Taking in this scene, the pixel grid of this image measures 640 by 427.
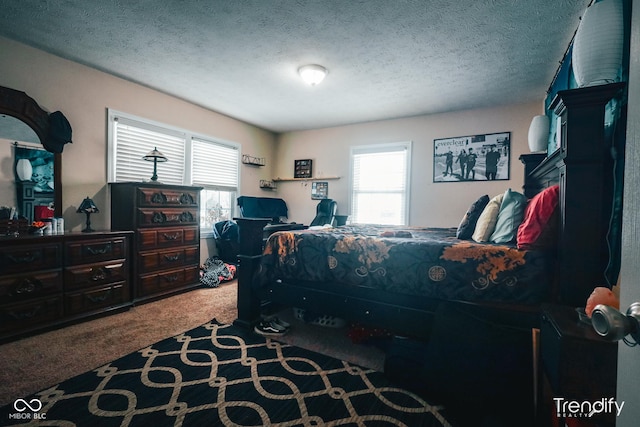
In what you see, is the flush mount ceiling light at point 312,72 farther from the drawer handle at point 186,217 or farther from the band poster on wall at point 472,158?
the band poster on wall at point 472,158

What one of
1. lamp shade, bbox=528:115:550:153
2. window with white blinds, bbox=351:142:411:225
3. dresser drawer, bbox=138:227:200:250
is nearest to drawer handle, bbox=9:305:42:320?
dresser drawer, bbox=138:227:200:250

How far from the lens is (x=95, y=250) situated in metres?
2.71

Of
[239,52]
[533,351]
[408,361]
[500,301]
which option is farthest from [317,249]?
[239,52]

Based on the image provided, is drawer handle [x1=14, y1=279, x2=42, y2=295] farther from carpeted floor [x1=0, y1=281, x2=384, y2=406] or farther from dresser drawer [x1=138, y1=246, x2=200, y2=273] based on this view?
dresser drawer [x1=138, y1=246, x2=200, y2=273]

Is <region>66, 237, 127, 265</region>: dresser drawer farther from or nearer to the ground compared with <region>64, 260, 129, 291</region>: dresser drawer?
farther from the ground

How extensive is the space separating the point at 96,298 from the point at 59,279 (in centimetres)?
35

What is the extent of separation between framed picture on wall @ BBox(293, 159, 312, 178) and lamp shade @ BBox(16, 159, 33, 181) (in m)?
3.69

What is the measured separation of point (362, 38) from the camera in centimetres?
254

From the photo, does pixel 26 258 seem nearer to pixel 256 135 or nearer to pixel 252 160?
pixel 252 160

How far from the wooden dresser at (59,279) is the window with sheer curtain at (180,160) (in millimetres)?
1086

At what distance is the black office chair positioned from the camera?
482cm

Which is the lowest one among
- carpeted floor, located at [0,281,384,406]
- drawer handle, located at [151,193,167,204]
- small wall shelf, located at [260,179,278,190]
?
carpeted floor, located at [0,281,384,406]

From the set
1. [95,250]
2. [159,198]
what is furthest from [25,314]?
[159,198]

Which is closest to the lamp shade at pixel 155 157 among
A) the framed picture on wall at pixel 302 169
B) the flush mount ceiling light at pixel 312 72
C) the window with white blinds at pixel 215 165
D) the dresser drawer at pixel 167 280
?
the window with white blinds at pixel 215 165
